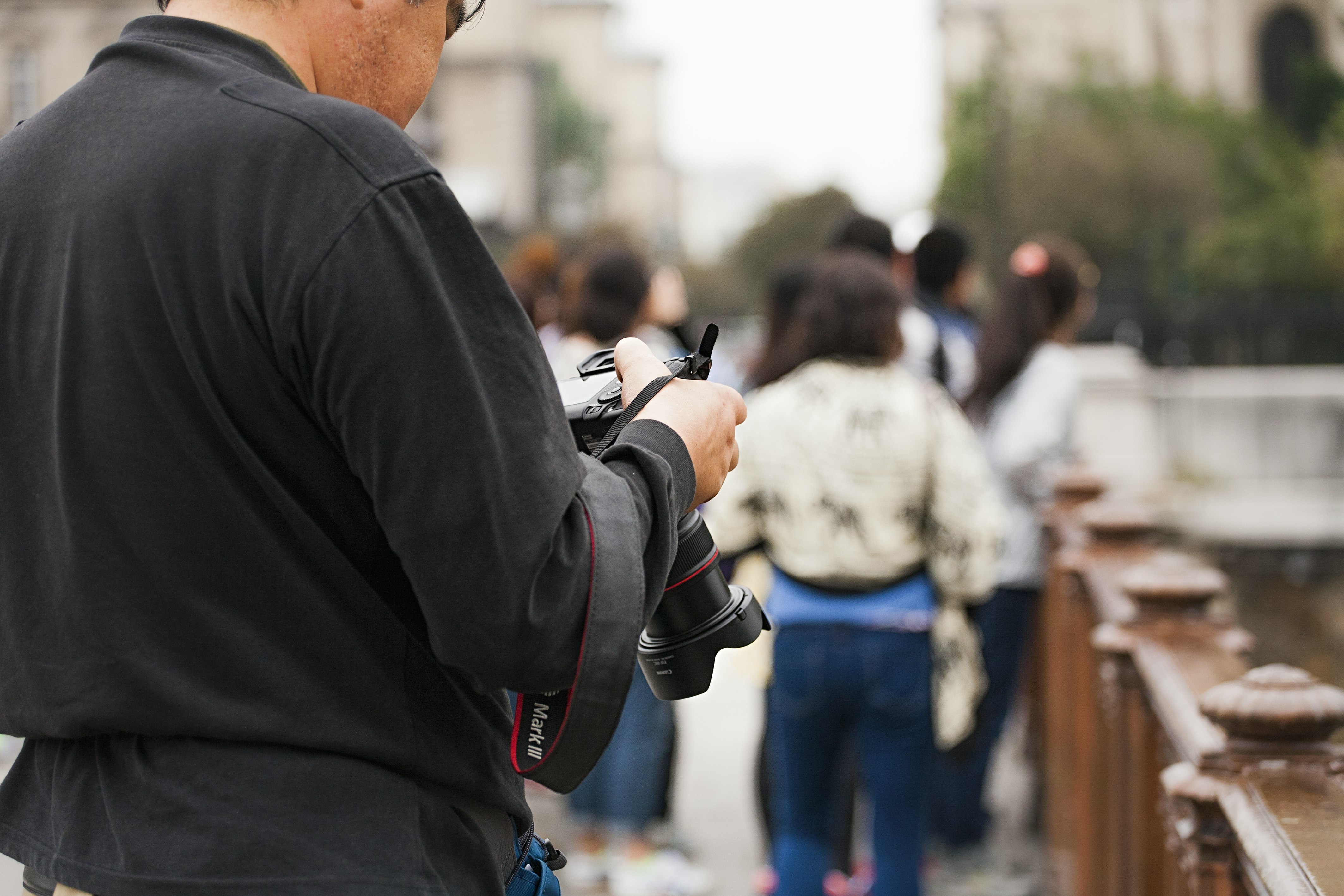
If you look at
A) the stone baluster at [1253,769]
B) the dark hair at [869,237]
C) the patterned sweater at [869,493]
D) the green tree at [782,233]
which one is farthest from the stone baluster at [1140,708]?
the green tree at [782,233]

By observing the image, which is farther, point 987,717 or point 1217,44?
point 1217,44

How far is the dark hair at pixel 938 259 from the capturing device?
20.6ft

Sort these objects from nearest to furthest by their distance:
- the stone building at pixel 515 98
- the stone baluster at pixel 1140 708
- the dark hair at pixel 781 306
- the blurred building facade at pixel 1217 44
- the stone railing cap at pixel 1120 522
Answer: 1. the stone baluster at pixel 1140 708
2. the stone railing cap at pixel 1120 522
3. the dark hair at pixel 781 306
4. the stone building at pixel 515 98
5. the blurred building facade at pixel 1217 44

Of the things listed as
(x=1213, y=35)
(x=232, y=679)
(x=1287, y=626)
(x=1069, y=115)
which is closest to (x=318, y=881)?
(x=232, y=679)

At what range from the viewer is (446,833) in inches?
58.0

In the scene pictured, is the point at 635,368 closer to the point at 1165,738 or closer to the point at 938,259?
the point at 1165,738

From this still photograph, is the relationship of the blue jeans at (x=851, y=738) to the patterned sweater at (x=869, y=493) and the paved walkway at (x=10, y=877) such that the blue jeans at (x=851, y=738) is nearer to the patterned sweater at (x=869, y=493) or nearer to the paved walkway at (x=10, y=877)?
the patterned sweater at (x=869, y=493)

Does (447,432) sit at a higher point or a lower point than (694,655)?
higher

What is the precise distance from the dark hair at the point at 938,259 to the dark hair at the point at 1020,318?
0.28 metres

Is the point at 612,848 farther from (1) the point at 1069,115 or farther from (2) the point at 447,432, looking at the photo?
(1) the point at 1069,115

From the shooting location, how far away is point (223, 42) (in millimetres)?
1505

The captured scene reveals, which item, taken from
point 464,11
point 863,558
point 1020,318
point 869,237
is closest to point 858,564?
point 863,558

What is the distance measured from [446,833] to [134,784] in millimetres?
290

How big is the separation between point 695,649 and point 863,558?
243 cm
